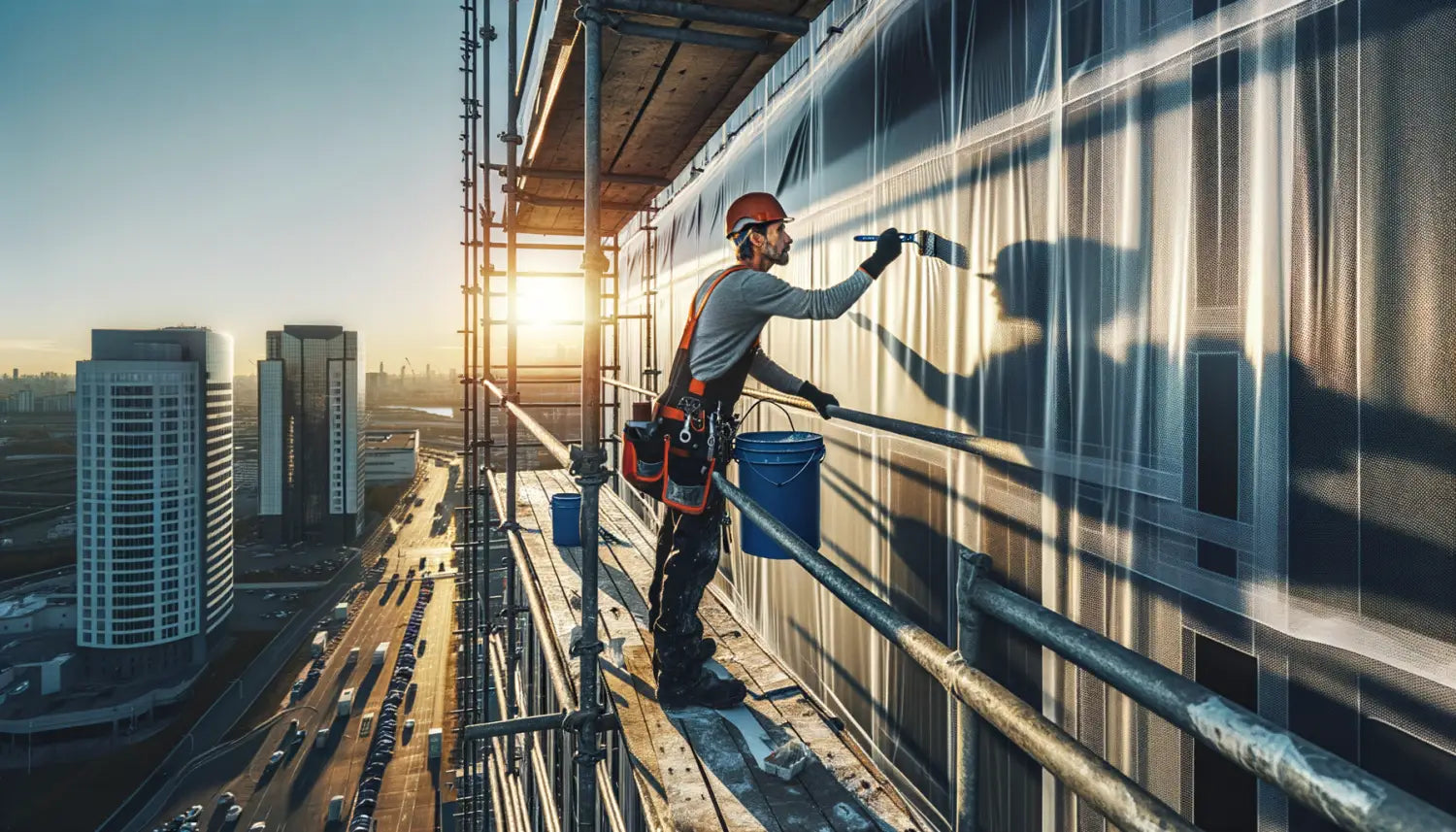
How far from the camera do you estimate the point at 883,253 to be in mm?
2924

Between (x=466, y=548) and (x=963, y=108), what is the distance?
10916 mm

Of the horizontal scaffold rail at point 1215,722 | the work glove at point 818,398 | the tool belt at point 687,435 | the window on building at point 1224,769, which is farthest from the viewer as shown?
the work glove at point 818,398

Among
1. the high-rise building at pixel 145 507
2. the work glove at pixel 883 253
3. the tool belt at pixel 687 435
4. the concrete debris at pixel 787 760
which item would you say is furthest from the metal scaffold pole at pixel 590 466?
the high-rise building at pixel 145 507

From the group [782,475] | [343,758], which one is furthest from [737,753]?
[343,758]

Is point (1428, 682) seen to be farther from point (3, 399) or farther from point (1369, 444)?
point (3, 399)

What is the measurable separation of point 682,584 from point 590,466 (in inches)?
29.3

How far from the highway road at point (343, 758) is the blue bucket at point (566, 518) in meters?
24.3

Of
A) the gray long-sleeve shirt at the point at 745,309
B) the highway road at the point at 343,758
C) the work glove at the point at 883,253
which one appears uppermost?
the work glove at the point at 883,253

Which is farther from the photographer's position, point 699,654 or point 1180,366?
point 699,654

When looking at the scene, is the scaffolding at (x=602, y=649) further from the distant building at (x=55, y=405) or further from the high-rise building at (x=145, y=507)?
the distant building at (x=55, y=405)

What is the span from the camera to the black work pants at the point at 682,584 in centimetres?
337

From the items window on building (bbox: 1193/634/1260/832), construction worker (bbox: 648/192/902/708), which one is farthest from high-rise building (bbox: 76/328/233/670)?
window on building (bbox: 1193/634/1260/832)

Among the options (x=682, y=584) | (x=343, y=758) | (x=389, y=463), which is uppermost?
(x=682, y=584)

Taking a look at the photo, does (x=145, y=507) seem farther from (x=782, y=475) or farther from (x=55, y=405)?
(x=55, y=405)
